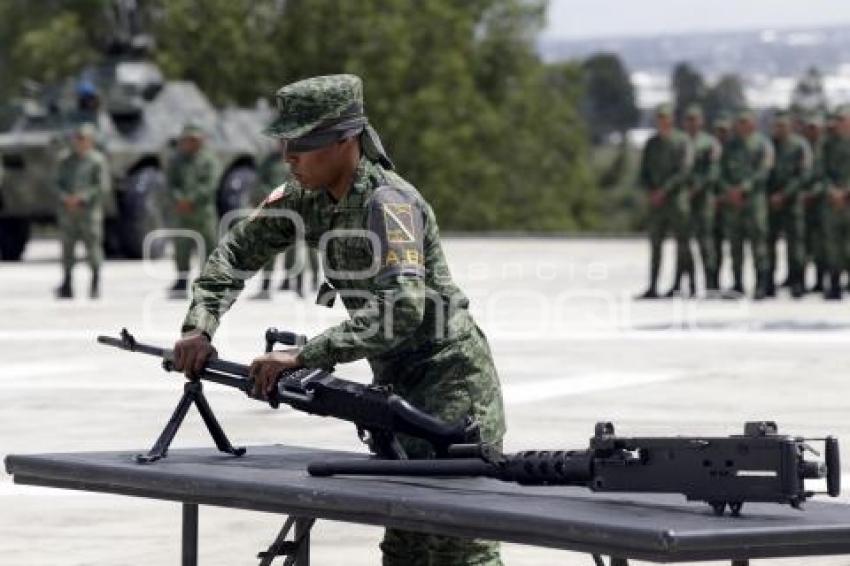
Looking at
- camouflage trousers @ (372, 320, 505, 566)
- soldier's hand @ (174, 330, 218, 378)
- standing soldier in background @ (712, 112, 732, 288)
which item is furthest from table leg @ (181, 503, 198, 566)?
standing soldier in background @ (712, 112, 732, 288)

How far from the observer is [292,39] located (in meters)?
66.4

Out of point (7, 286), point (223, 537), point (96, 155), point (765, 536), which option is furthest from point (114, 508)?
point (7, 286)

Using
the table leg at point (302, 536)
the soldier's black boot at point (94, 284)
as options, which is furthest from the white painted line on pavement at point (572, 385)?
the soldier's black boot at point (94, 284)

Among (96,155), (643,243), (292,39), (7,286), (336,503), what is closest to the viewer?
(336,503)

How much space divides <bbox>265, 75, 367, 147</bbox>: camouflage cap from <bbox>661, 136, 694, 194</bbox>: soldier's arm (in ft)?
64.5

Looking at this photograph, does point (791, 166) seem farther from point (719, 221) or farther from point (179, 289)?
point (179, 289)

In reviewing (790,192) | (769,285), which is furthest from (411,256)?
(790,192)

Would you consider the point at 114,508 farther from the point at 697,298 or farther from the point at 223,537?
the point at 697,298

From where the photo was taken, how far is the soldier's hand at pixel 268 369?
653cm

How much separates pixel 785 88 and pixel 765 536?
158m

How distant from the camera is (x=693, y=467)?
19.1 ft

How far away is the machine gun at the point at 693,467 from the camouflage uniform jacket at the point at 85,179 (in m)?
20.1

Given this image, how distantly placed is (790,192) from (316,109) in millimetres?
21022

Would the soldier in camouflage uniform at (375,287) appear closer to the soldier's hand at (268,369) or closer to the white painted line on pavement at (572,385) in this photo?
the soldier's hand at (268,369)
